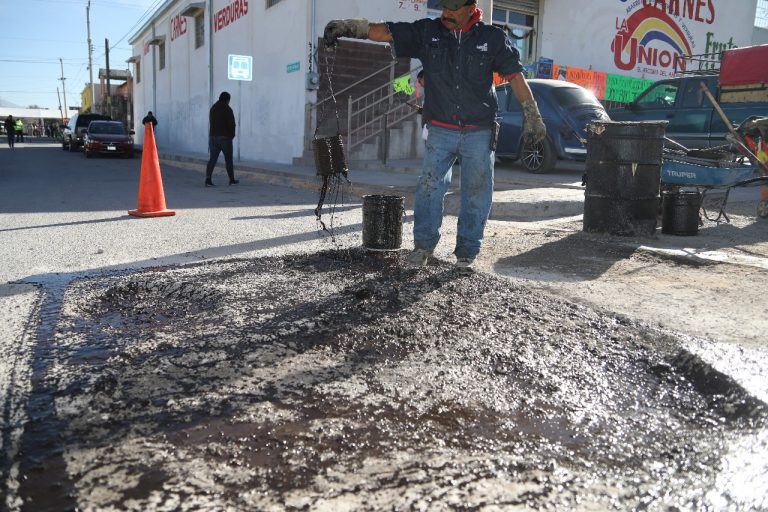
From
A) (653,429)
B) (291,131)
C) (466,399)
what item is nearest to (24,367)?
(466,399)

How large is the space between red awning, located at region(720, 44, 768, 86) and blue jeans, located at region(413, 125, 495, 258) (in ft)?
26.4

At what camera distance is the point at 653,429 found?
212cm

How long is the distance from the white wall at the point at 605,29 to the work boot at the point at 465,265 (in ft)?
53.1

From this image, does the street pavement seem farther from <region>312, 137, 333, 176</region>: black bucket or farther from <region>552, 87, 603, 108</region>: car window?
<region>552, 87, 603, 108</region>: car window

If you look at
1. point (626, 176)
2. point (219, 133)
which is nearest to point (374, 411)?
point (626, 176)

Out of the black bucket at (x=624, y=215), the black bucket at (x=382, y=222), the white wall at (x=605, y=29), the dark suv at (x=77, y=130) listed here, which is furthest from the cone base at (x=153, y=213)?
the dark suv at (x=77, y=130)

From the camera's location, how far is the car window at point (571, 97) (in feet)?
37.4

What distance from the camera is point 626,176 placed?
226 inches

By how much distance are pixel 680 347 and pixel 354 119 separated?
46.8ft

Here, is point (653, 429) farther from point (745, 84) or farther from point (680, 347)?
Answer: point (745, 84)

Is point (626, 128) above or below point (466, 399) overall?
above

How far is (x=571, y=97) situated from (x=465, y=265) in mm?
8130

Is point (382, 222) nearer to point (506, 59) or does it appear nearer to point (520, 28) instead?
point (506, 59)

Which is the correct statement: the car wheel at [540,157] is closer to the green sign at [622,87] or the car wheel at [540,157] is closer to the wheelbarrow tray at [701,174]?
the wheelbarrow tray at [701,174]
